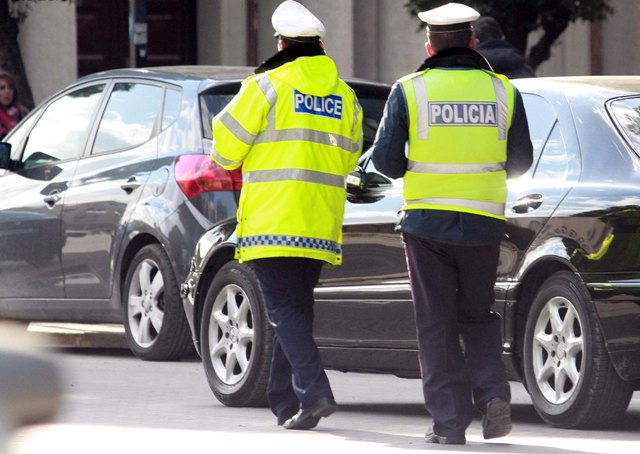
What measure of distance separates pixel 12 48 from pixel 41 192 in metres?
5.76

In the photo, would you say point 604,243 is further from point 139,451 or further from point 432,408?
point 139,451

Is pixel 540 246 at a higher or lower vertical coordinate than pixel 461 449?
higher

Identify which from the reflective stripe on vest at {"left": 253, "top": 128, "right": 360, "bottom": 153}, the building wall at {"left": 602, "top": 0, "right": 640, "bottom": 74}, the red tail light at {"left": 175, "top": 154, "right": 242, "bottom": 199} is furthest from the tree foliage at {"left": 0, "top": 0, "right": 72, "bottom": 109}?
the building wall at {"left": 602, "top": 0, "right": 640, "bottom": 74}

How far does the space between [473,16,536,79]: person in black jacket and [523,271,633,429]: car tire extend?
3979mm

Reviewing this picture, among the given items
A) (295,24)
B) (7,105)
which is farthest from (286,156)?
(7,105)

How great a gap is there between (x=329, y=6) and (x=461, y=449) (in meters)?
17.1

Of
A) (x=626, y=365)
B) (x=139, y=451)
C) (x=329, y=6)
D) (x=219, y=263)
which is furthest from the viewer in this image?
(x=329, y=6)

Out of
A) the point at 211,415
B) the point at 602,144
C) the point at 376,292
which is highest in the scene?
the point at 602,144

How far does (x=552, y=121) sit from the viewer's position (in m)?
7.80

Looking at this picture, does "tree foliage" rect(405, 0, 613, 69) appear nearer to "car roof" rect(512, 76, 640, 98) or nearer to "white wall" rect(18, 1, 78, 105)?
"white wall" rect(18, 1, 78, 105)

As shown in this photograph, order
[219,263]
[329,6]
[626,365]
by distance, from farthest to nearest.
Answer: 1. [329,6]
2. [219,263]
3. [626,365]

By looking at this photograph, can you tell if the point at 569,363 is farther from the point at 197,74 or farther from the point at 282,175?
the point at 197,74

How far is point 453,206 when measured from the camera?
6906 millimetres

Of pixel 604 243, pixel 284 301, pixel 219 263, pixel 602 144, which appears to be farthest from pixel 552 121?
pixel 219 263
